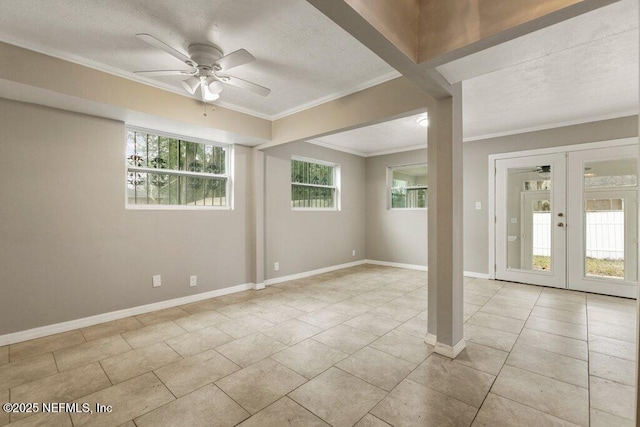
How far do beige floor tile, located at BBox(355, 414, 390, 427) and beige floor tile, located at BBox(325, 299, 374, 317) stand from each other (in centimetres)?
169

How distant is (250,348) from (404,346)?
139 cm

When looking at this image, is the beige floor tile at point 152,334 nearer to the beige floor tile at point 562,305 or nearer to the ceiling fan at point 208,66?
the ceiling fan at point 208,66

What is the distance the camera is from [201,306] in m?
3.69

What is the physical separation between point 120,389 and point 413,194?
18.5ft

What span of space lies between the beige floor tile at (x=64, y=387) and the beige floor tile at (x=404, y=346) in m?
2.16

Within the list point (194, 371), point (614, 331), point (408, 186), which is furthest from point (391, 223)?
point (194, 371)

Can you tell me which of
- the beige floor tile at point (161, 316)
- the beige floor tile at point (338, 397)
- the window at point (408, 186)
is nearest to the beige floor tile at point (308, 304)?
the beige floor tile at point (161, 316)

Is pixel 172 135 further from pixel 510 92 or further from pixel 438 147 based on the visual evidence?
pixel 510 92

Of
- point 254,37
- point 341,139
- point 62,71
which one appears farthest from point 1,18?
point 341,139

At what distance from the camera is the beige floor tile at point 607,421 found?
163cm

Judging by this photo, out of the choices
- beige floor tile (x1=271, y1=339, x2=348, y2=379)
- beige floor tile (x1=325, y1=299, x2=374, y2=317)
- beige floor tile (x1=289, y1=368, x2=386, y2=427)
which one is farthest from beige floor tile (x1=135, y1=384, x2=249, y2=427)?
beige floor tile (x1=325, y1=299, x2=374, y2=317)

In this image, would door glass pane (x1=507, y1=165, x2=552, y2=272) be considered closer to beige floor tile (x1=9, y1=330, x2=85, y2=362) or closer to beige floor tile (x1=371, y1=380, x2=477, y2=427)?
beige floor tile (x1=371, y1=380, x2=477, y2=427)

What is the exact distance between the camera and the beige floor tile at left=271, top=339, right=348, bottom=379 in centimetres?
222

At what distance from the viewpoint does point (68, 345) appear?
2.61 meters
